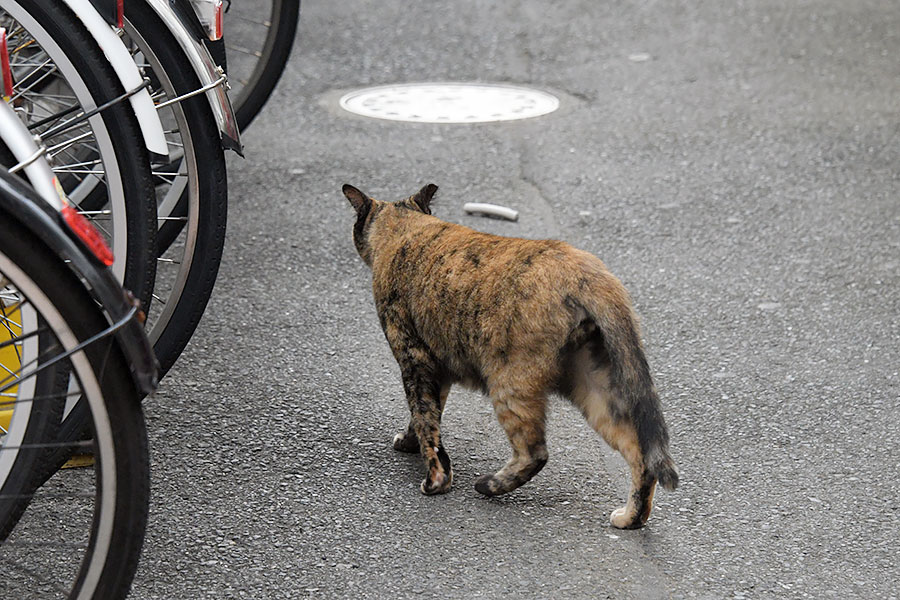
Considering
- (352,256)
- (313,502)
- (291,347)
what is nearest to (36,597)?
(313,502)

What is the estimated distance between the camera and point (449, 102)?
21.7 ft

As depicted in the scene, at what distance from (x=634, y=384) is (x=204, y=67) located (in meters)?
1.41

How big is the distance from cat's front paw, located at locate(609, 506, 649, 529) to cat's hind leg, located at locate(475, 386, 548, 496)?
227mm

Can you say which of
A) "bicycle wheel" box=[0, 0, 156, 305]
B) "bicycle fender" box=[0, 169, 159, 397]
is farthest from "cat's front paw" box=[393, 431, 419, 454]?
"bicycle fender" box=[0, 169, 159, 397]

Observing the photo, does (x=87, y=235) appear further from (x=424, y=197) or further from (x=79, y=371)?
(x=424, y=197)

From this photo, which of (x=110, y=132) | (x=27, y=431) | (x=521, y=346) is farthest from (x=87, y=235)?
(x=521, y=346)

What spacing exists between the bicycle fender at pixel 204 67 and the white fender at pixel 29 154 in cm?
94

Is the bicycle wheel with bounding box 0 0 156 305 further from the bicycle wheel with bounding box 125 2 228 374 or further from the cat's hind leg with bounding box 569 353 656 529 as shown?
the cat's hind leg with bounding box 569 353 656 529

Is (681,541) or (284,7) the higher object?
(284,7)

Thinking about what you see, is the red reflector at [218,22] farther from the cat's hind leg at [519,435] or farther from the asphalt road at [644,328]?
the cat's hind leg at [519,435]

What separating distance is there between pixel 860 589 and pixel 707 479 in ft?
1.89

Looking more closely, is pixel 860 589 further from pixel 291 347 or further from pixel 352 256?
pixel 352 256

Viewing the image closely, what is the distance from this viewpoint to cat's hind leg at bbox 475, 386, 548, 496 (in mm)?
2980

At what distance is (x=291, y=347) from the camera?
4.06 metres
